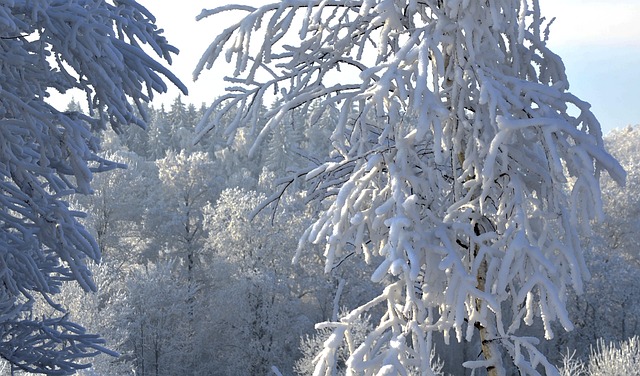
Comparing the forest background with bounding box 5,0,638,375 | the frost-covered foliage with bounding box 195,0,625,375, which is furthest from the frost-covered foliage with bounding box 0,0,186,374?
the forest background with bounding box 5,0,638,375

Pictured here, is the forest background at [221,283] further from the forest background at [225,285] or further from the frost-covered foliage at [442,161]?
the frost-covered foliage at [442,161]

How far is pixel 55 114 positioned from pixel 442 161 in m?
3.05

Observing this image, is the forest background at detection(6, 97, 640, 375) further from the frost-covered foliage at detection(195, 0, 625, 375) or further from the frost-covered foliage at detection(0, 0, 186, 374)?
the frost-covered foliage at detection(195, 0, 625, 375)

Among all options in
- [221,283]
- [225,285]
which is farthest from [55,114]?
[221,283]

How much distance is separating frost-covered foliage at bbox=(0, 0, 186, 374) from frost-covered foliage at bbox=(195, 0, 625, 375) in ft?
3.87

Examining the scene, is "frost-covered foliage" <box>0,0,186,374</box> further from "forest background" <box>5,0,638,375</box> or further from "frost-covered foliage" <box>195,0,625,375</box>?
"forest background" <box>5,0,638,375</box>

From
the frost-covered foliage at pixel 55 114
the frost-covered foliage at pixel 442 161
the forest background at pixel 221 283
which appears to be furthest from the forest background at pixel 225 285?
the frost-covered foliage at pixel 442 161

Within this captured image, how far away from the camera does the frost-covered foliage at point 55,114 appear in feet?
17.8

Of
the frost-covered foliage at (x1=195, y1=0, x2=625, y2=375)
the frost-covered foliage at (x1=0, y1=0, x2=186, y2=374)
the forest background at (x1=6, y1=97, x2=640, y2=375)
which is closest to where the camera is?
the frost-covered foliage at (x1=195, y1=0, x2=625, y2=375)

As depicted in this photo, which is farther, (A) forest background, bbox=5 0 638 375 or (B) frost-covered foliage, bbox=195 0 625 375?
(A) forest background, bbox=5 0 638 375

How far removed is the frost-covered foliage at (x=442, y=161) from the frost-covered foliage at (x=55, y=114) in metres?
1.18

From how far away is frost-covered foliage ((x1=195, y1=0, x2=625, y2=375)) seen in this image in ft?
13.3

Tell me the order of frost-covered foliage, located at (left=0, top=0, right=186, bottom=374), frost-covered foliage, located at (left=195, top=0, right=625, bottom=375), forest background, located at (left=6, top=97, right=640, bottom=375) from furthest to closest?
forest background, located at (left=6, top=97, right=640, bottom=375), frost-covered foliage, located at (left=0, top=0, right=186, bottom=374), frost-covered foliage, located at (left=195, top=0, right=625, bottom=375)

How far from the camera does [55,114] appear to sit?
579cm
